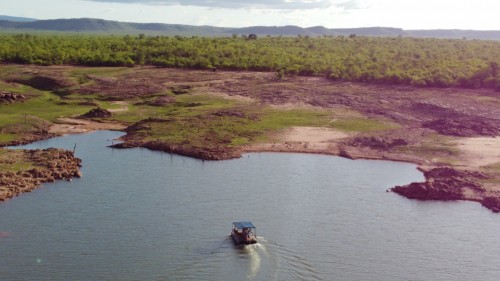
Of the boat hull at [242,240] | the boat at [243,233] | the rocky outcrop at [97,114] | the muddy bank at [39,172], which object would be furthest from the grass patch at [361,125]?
the boat hull at [242,240]

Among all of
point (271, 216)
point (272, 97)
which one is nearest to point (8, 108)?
point (272, 97)

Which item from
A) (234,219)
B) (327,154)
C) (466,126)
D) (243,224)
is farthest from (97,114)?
(466,126)

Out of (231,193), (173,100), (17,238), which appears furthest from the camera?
(173,100)

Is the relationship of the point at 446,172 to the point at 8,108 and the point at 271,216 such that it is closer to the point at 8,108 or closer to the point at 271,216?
the point at 271,216

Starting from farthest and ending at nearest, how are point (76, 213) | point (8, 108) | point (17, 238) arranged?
1. point (8, 108)
2. point (76, 213)
3. point (17, 238)

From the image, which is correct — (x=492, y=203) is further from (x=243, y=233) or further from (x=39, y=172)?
(x=39, y=172)

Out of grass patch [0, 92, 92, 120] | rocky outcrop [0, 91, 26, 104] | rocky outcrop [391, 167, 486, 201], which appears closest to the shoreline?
rocky outcrop [391, 167, 486, 201]
